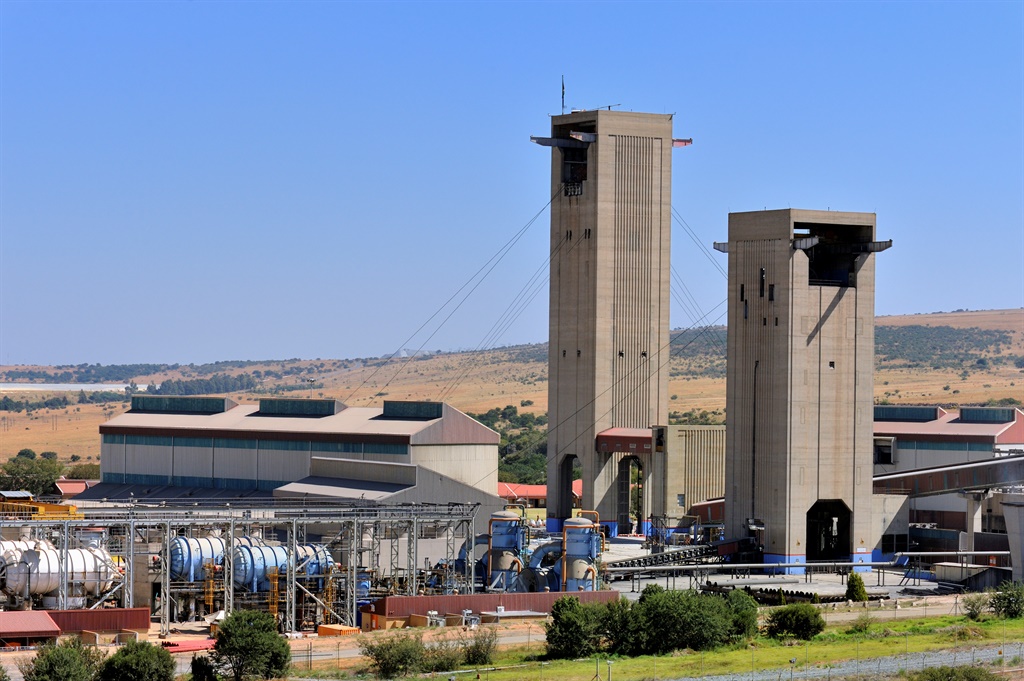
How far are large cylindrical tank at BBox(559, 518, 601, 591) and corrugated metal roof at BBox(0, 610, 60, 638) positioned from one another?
22.7 metres

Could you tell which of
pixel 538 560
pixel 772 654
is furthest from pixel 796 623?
pixel 538 560

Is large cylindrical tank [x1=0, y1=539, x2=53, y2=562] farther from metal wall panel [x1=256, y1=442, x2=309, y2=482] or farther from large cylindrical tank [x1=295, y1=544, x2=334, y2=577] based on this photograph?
metal wall panel [x1=256, y1=442, x2=309, y2=482]

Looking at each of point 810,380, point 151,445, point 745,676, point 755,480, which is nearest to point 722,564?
point 755,480

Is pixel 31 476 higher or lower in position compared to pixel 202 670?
higher

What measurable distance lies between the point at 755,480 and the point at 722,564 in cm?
522

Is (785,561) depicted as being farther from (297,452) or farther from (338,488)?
(297,452)

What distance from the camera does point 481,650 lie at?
58531 millimetres

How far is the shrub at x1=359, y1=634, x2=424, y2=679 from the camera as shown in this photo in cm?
5559

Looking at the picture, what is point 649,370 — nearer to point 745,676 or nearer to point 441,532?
point 441,532

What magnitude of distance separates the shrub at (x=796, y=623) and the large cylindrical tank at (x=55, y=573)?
25.6m

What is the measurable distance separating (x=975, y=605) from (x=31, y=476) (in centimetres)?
7801

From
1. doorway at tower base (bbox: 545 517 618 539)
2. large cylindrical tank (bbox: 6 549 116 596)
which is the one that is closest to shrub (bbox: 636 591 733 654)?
large cylindrical tank (bbox: 6 549 116 596)

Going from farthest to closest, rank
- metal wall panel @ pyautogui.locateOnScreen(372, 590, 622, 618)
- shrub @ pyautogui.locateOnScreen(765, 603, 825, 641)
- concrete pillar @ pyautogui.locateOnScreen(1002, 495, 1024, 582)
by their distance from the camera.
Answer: concrete pillar @ pyautogui.locateOnScreen(1002, 495, 1024, 582) < metal wall panel @ pyautogui.locateOnScreen(372, 590, 622, 618) < shrub @ pyautogui.locateOnScreen(765, 603, 825, 641)

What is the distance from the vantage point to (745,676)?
177ft
